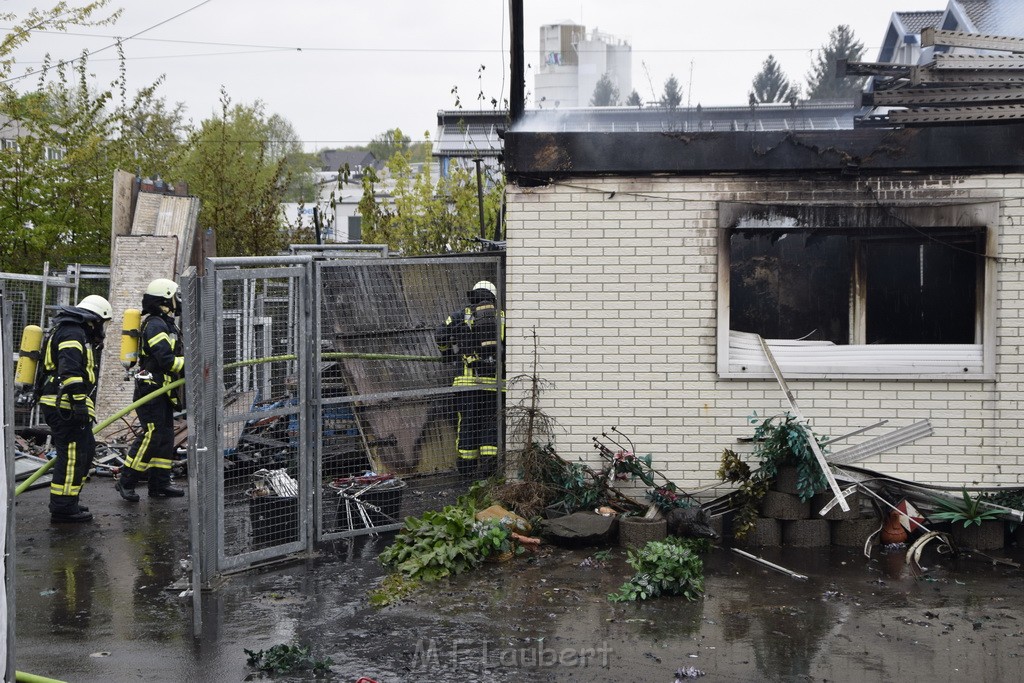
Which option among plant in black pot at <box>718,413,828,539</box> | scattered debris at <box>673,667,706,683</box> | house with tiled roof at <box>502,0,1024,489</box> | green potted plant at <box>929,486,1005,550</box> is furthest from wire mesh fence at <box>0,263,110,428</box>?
green potted plant at <box>929,486,1005,550</box>

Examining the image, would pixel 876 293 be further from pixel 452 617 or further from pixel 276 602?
pixel 276 602

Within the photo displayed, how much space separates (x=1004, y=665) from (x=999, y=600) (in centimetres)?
123

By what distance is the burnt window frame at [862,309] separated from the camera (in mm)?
8031

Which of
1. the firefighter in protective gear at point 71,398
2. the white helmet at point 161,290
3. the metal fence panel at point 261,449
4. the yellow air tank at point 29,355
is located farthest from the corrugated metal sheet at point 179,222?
the metal fence panel at point 261,449

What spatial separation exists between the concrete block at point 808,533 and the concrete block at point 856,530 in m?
0.12

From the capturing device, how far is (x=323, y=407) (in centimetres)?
794

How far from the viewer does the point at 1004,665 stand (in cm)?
542

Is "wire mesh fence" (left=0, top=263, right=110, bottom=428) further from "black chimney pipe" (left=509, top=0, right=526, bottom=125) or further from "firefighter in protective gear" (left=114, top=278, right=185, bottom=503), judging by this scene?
"black chimney pipe" (left=509, top=0, right=526, bottom=125)

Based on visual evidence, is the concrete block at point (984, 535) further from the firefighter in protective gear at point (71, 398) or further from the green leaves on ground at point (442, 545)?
the firefighter in protective gear at point (71, 398)

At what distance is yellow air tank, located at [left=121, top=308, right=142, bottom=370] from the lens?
9625 millimetres

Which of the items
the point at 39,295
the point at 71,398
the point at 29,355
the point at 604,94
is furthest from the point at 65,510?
the point at 604,94

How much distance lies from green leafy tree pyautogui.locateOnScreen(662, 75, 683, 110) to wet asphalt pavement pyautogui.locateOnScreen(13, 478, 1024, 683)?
164 inches

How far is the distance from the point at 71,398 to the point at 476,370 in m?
3.69

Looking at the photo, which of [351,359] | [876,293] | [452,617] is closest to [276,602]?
[452,617]
